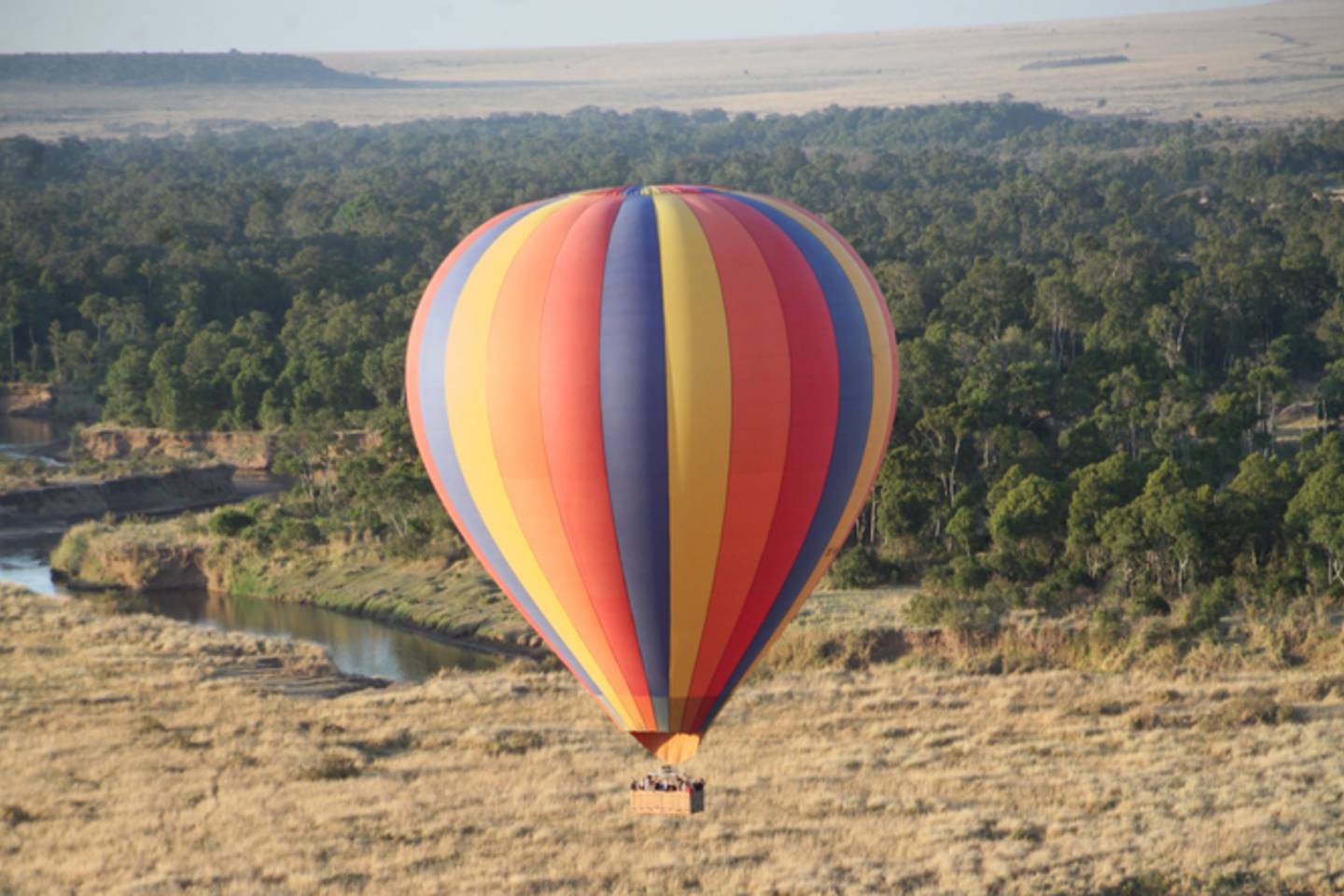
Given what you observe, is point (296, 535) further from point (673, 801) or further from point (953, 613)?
point (673, 801)

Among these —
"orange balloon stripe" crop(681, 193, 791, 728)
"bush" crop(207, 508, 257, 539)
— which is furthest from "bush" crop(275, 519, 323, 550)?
"orange balloon stripe" crop(681, 193, 791, 728)

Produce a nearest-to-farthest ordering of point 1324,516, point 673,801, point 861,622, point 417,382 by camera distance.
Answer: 1. point 673,801
2. point 417,382
3. point 1324,516
4. point 861,622

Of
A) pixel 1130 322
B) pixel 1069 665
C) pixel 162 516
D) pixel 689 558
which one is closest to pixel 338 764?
pixel 689 558

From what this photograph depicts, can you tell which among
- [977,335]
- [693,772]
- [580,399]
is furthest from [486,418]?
[977,335]

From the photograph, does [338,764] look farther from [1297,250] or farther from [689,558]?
[1297,250]

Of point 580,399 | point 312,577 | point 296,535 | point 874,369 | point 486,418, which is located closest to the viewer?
point 580,399

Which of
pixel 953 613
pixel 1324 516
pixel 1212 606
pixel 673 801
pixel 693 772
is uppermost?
pixel 673 801

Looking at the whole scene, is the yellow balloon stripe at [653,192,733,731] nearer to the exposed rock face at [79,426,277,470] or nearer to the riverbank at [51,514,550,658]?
the riverbank at [51,514,550,658]
